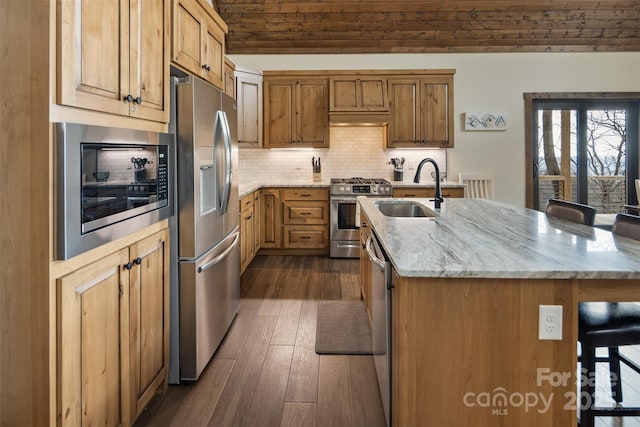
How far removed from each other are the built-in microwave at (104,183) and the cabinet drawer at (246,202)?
2.06 metres

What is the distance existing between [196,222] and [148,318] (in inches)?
21.8

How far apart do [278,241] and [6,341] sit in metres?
4.07

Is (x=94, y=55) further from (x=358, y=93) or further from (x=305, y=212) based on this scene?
(x=358, y=93)

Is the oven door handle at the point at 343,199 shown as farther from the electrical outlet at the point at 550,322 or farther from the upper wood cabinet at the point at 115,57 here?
the electrical outlet at the point at 550,322

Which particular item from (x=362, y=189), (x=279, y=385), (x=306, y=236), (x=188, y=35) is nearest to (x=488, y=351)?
(x=279, y=385)

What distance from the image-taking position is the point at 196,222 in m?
2.17

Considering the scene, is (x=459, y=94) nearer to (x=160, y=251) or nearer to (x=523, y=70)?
(x=523, y=70)

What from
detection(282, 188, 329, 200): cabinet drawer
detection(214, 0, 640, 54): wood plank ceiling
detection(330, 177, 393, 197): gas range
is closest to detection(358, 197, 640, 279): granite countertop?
detection(330, 177, 393, 197): gas range

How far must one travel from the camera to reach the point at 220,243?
2602 mm

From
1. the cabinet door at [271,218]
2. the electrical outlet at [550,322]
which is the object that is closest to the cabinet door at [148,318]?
the electrical outlet at [550,322]

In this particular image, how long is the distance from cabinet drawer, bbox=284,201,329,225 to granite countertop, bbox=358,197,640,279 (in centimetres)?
293

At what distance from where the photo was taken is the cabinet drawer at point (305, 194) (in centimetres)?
521

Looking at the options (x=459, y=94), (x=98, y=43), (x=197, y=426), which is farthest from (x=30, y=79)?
(x=459, y=94)

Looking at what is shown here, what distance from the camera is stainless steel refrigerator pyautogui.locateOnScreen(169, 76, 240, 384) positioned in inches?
83.5
